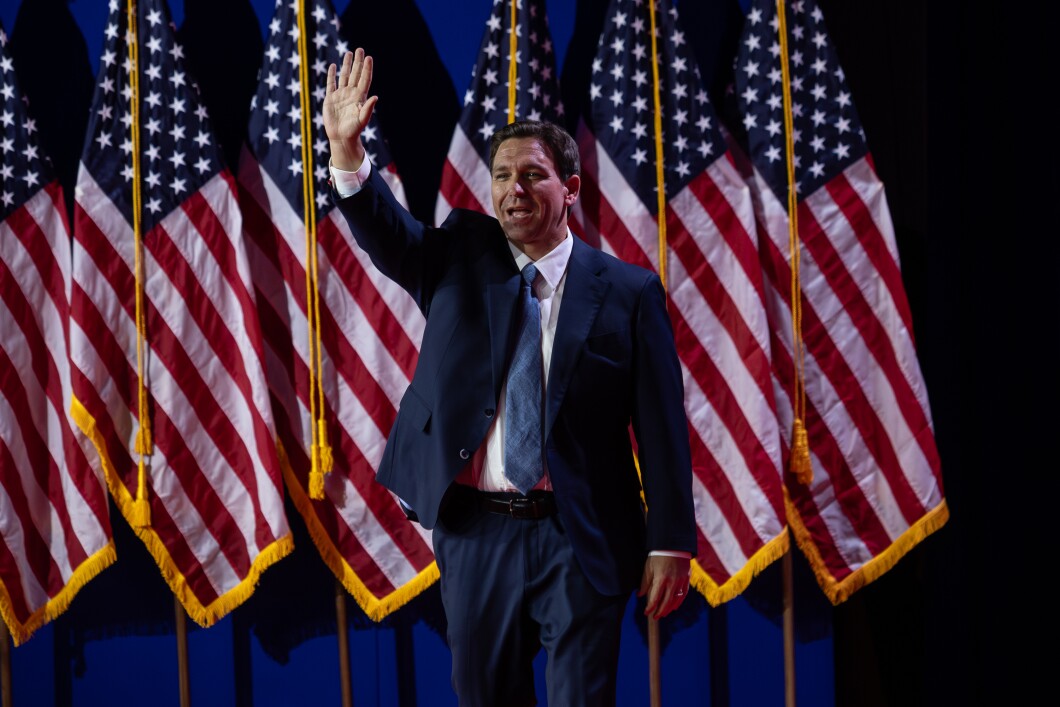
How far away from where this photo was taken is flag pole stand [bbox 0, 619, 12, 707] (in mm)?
2883

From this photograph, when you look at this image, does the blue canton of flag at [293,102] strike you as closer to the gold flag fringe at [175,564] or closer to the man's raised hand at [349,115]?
the gold flag fringe at [175,564]

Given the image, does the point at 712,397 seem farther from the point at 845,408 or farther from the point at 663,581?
the point at 663,581

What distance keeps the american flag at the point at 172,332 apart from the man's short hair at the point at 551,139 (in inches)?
45.0

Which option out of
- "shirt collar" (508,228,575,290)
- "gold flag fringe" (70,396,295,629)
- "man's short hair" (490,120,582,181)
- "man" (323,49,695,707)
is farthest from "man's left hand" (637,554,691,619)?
"gold flag fringe" (70,396,295,629)

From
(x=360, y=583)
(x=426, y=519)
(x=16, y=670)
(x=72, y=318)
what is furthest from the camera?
(x=16, y=670)

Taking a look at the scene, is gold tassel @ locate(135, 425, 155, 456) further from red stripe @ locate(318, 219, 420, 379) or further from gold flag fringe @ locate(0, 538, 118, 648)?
red stripe @ locate(318, 219, 420, 379)

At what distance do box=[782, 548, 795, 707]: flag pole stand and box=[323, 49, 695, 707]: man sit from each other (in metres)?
1.18

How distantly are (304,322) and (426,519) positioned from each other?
1128 mm

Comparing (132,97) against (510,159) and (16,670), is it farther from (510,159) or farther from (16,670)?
(16,670)

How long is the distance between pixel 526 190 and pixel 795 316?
4.23 ft

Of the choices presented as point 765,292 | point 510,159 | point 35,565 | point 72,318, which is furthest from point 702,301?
point 35,565

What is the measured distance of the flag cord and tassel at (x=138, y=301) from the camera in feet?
9.12

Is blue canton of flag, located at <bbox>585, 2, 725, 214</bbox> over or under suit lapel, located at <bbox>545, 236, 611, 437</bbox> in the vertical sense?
over

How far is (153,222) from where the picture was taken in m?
2.82
